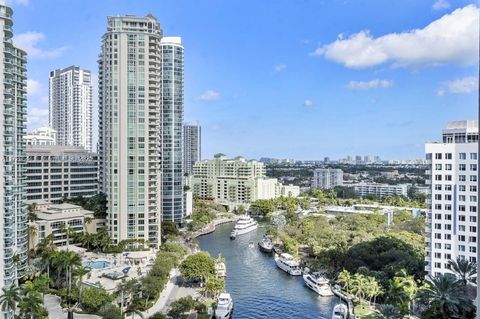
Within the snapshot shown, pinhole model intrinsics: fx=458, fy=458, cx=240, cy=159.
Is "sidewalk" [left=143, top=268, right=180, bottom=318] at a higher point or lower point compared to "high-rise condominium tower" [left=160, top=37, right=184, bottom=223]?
lower

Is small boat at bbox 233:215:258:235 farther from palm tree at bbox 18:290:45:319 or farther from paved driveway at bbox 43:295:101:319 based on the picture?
palm tree at bbox 18:290:45:319

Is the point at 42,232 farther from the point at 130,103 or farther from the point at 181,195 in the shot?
the point at 181,195

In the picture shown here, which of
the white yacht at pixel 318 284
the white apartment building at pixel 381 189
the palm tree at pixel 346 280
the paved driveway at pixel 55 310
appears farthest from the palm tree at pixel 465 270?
the white apartment building at pixel 381 189

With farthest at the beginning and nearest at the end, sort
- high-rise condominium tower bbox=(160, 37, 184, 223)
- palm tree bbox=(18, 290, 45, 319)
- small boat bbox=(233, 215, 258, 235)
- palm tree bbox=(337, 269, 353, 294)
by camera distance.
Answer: small boat bbox=(233, 215, 258, 235), high-rise condominium tower bbox=(160, 37, 184, 223), palm tree bbox=(337, 269, 353, 294), palm tree bbox=(18, 290, 45, 319)

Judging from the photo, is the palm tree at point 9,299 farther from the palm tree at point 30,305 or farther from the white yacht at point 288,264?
the white yacht at point 288,264

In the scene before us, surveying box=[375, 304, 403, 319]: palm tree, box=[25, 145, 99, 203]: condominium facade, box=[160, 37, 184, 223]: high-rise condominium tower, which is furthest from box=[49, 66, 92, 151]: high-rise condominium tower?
box=[375, 304, 403, 319]: palm tree

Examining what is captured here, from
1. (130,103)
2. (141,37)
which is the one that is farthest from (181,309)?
(141,37)
